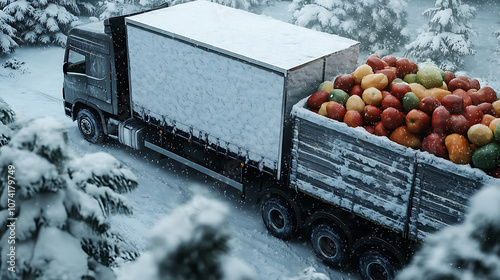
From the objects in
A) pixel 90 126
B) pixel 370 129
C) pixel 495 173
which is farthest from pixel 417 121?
pixel 90 126

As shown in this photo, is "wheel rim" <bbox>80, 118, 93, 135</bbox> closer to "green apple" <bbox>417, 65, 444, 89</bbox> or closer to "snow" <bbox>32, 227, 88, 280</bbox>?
"green apple" <bbox>417, 65, 444, 89</bbox>

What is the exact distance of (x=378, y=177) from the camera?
24.6ft

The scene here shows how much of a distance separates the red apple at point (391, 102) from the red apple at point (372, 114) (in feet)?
0.40

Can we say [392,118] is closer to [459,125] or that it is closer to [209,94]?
[459,125]

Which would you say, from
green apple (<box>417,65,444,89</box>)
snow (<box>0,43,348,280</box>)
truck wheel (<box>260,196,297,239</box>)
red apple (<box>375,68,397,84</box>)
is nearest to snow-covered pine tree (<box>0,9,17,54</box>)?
snow (<box>0,43,348,280</box>)

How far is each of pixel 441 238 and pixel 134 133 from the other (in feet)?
30.3

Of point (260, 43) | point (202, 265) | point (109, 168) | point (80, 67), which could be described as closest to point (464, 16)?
point (260, 43)

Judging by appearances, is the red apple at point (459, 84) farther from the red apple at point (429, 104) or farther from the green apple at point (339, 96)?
the green apple at point (339, 96)

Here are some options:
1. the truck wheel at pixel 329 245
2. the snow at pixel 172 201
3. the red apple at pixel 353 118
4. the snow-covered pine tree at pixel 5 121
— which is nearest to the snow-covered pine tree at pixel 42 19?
the snow at pixel 172 201

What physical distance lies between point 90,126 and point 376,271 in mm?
7368

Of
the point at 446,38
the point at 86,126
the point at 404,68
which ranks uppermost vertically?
the point at 404,68

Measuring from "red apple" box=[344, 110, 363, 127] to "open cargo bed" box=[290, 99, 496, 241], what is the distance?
128 millimetres

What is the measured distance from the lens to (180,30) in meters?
9.83

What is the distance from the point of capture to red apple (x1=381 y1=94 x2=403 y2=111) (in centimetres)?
784
